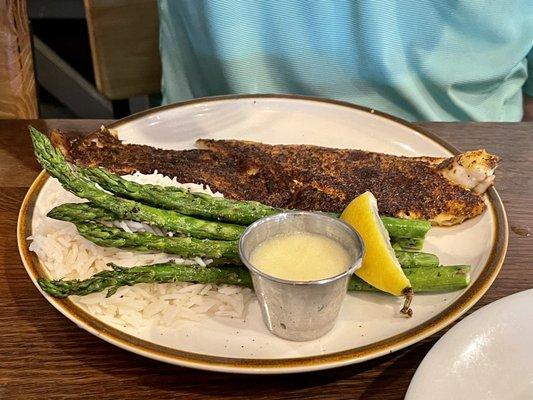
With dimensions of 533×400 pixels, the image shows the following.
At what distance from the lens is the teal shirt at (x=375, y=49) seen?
2471 mm

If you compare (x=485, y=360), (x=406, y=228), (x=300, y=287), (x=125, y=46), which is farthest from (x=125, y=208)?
(x=125, y=46)

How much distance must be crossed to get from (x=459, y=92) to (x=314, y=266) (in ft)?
5.14

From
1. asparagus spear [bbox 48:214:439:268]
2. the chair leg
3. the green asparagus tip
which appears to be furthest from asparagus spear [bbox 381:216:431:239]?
the chair leg

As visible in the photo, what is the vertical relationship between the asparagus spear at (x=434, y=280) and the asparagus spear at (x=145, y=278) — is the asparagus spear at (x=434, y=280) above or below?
below

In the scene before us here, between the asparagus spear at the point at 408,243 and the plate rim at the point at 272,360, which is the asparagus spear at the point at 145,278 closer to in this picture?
the plate rim at the point at 272,360

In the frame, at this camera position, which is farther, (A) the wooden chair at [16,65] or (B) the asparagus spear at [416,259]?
(A) the wooden chair at [16,65]

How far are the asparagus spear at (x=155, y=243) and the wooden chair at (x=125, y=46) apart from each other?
1739 mm

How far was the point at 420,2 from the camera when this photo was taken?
243cm

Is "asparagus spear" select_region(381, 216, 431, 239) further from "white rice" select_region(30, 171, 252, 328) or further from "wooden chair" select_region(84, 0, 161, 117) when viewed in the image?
"wooden chair" select_region(84, 0, 161, 117)

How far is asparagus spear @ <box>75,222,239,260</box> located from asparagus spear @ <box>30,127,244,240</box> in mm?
35

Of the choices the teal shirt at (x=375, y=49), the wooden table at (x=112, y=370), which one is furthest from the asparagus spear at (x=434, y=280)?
the teal shirt at (x=375, y=49)

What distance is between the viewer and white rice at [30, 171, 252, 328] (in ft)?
4.75

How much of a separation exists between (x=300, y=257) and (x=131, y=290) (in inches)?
16.9

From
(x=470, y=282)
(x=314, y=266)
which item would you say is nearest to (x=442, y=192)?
(x=470, y=282)
